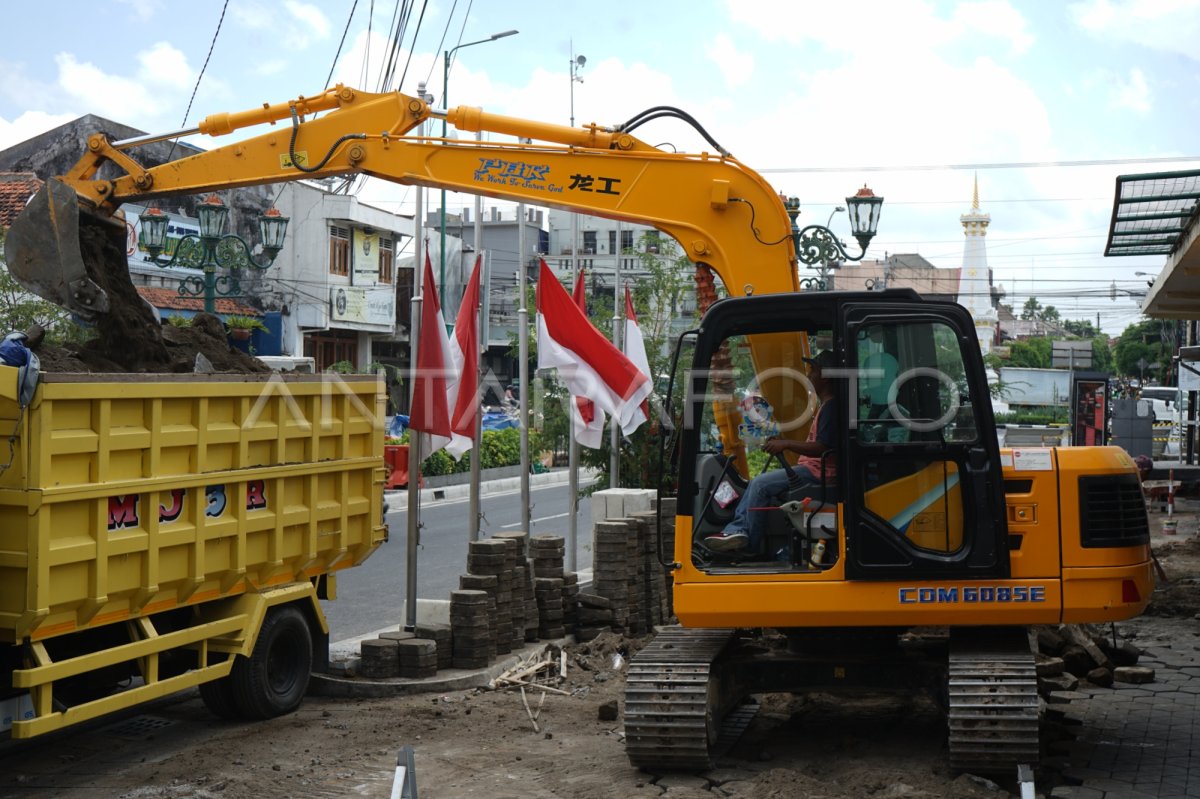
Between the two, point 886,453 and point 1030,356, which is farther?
point 1030,356

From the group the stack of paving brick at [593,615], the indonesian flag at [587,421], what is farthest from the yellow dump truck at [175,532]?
the indonesian flag at [587,421]

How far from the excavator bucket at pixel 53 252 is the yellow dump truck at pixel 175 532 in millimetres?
1368

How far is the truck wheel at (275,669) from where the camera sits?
8969mm

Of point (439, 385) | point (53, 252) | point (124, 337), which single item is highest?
point (53, 252)

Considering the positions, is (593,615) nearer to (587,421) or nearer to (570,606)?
(570,606)

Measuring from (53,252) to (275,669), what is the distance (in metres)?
3.31

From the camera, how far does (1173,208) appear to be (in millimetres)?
14422

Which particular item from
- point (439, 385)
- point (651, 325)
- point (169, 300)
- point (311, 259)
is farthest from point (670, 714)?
point (311, 259)

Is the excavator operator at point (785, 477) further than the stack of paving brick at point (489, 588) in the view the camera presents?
No

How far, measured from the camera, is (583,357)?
504 inches

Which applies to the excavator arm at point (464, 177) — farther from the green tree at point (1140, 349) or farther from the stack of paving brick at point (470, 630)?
the green tree at point (1140, 349)

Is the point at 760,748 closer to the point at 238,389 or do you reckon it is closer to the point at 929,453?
the point at 929,453

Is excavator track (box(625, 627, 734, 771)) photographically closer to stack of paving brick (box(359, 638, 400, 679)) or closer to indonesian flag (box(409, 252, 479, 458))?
stack of paving brick (box(359, 638, 400, 679))

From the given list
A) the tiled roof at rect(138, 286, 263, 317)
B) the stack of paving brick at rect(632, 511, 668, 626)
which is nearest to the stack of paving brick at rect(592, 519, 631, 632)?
the stack of paving brick at rect(632, 511, 668, 626)
